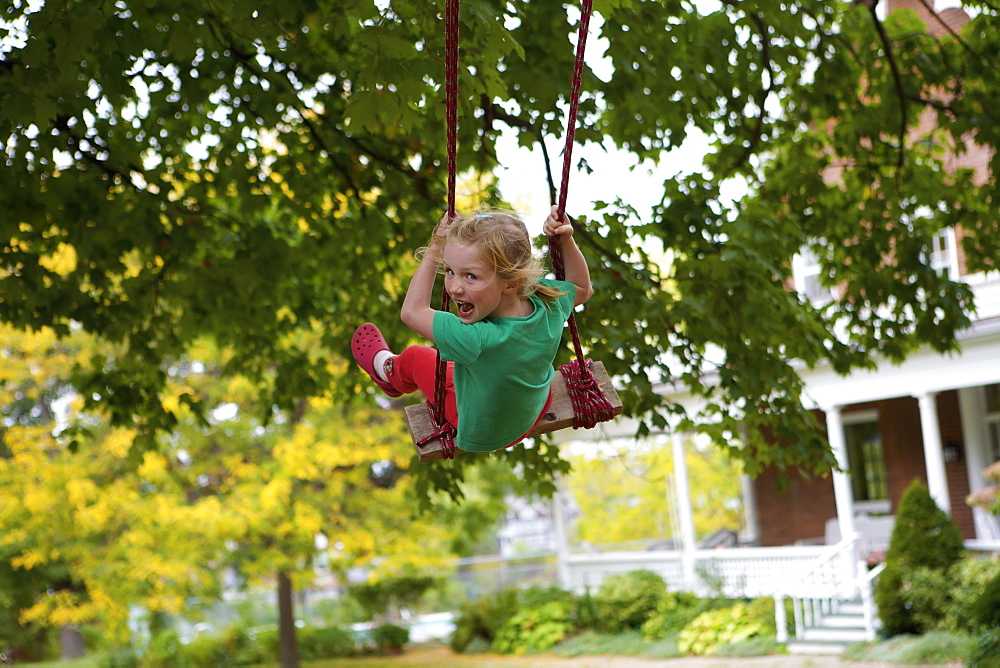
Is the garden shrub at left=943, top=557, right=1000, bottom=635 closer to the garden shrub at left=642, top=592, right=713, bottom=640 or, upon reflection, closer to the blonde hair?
the garden shrub at left=642, top=592, right=713, bottom=640

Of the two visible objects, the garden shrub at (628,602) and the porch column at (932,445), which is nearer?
the porch column at (932,445)

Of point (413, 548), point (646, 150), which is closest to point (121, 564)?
point (413, 548)

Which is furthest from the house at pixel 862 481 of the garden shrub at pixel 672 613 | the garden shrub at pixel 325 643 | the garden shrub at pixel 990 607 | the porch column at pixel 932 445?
the garden shrub at pixel 325 643

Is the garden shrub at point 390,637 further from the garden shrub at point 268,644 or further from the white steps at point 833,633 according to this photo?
the white steps at point 833,633

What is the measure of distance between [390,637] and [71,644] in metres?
7.44

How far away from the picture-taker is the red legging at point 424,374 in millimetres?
3730

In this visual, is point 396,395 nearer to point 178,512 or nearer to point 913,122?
point 913,122

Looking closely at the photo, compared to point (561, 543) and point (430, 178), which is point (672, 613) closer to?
point (561, 543)

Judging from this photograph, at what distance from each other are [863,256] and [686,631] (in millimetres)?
8324

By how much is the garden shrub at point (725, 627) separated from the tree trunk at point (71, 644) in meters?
13.5

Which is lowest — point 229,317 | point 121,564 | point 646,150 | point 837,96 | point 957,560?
point 957,560

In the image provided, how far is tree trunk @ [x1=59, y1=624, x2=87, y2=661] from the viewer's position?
2178 cm

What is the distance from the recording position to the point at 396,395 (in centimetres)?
429

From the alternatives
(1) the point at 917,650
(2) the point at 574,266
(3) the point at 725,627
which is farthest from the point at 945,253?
(2) the point at 574,266
